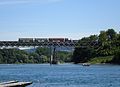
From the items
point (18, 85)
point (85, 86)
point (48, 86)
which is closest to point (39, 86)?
point (48, 86)

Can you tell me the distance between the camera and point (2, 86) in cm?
6862

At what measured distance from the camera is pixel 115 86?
89.7 meters

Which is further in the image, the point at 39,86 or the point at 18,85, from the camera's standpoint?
the point at 39,86

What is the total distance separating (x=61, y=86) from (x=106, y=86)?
8.68m

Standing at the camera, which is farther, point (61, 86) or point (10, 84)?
point (61, 86)

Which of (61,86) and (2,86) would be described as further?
(61,86)

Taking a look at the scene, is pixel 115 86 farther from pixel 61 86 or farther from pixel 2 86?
pixel 2 86

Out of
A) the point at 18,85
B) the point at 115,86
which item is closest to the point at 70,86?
the point at 115,86

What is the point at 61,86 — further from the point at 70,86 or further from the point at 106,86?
the point at 106,86

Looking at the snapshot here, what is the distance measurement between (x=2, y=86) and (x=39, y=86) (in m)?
22.5

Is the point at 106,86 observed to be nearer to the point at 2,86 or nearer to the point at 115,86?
the point at 115,86

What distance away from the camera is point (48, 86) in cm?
9162

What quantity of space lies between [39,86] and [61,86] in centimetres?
432

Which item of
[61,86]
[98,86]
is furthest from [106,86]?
[61,86]
